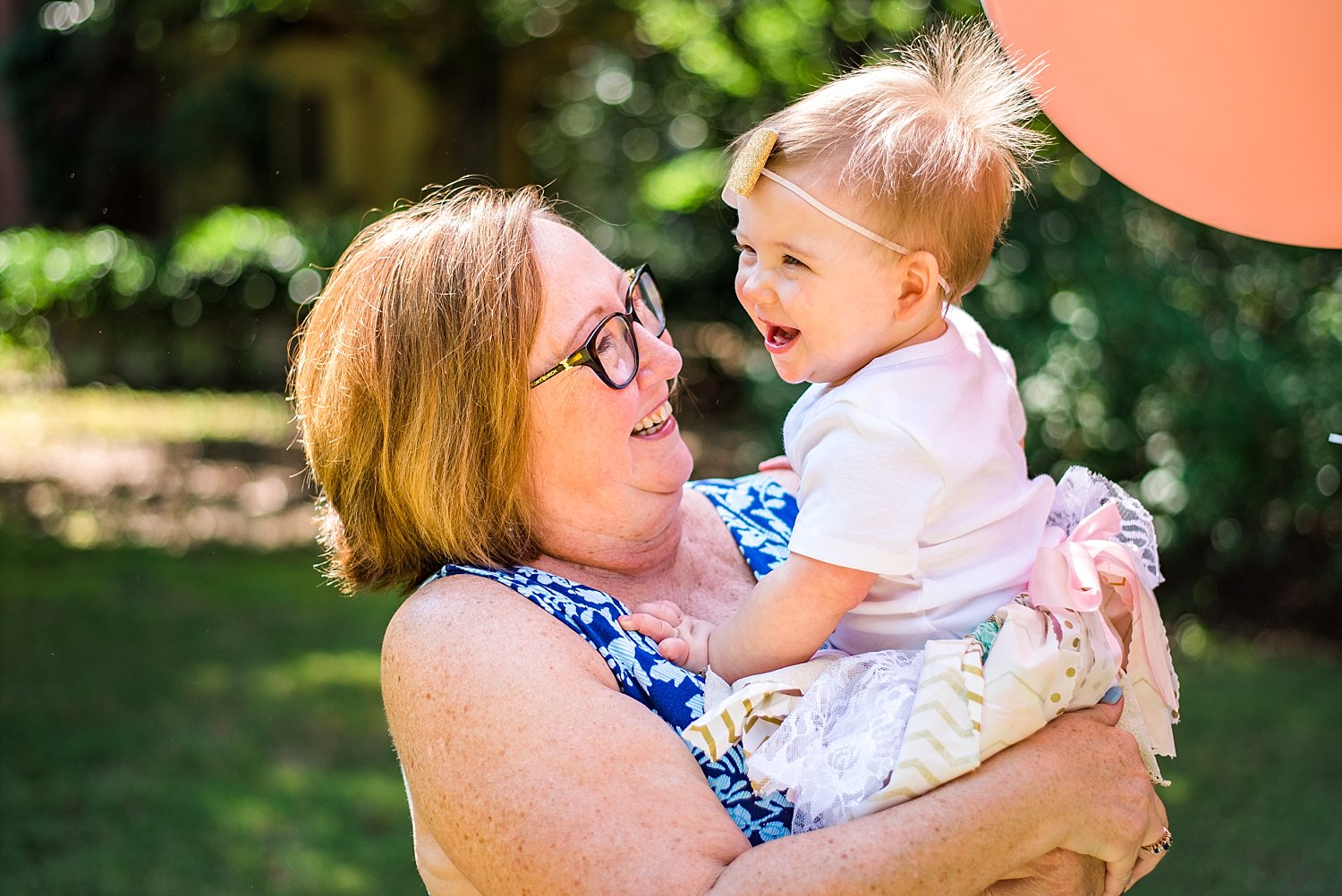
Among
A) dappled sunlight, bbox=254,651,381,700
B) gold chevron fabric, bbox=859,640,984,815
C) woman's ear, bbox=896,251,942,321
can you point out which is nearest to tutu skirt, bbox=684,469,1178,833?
gold chevron fabric, bbox=859,640,984,815

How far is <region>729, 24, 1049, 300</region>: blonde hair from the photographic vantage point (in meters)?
1.82

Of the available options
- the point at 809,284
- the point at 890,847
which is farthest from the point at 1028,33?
the point at 890,847

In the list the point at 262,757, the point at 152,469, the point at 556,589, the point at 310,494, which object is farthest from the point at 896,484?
the point at 152,469

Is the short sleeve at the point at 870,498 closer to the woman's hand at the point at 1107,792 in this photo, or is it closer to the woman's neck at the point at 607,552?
the woman's hand at the point at 1107,792

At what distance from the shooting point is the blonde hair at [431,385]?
2080mm

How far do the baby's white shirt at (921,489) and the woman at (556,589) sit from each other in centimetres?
25

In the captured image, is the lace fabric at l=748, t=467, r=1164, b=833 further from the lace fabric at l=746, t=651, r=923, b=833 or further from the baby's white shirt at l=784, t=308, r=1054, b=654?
the baby's white shirt at l=784, t=308, r=1054, b=654

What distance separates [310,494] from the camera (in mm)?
9805

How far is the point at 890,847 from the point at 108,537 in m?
8.36

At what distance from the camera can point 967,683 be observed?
177 cm

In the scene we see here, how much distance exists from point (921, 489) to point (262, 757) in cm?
439

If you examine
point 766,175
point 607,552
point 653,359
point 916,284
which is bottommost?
point 607,552

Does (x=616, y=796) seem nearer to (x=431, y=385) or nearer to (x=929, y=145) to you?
(x=431, y=385)

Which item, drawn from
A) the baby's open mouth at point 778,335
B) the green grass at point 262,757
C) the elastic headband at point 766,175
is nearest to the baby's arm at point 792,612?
the baby's open mouth at point 778,335
